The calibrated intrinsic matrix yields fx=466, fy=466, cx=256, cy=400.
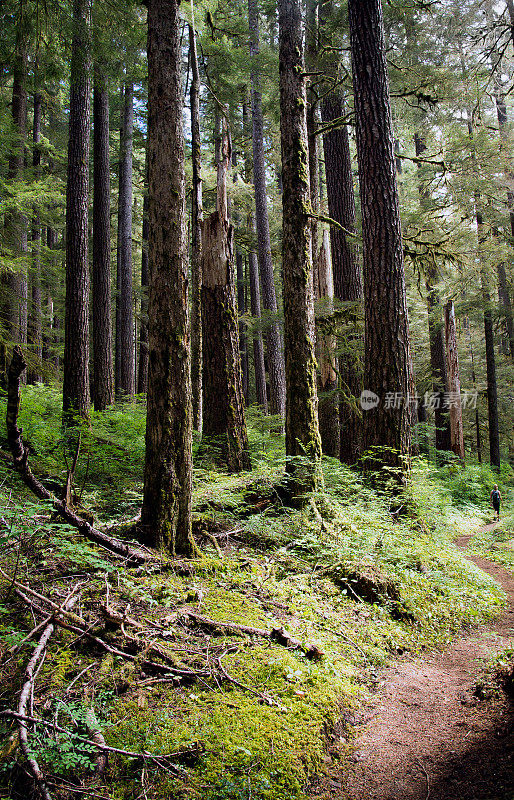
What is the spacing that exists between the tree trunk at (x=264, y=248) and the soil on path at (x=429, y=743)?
11.4m

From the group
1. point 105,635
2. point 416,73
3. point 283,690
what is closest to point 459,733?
point 283,690

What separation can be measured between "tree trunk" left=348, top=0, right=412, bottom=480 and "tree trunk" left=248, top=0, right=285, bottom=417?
25.2ft

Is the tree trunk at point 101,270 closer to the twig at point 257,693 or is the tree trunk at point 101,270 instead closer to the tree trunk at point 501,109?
the tree trunk at point 501,109

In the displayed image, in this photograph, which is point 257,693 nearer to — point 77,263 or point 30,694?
point 30,694

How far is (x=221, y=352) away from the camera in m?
7.77

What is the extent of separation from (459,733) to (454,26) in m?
17.5

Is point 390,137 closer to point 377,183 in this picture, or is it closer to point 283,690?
point 377,183

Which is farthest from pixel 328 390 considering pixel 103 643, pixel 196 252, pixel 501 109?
pixel 501 109

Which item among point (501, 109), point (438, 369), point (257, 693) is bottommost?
point (257, 693)

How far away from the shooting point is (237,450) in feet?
25.1

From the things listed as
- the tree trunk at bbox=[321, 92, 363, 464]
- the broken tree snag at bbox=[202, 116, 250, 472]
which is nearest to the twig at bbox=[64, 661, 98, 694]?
the broken tree snag at bbox=[202, 116, 250, 472]

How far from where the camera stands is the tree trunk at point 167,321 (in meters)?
4.34

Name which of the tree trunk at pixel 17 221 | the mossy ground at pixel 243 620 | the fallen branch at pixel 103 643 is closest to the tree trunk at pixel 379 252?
the mossy ground at pixel 243 620

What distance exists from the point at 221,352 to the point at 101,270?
6.93 meters
